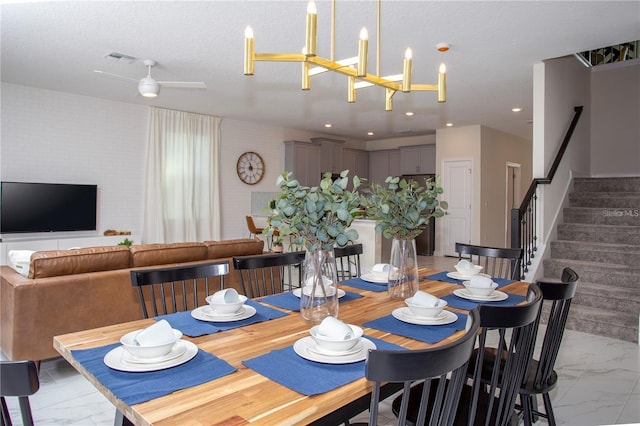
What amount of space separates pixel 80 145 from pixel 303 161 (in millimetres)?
4318

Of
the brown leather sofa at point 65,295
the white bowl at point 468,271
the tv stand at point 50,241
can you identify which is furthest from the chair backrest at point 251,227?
the white bowl at point 468,271

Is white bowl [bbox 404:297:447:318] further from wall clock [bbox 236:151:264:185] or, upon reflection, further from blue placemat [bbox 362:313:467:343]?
wall clock [bbox 236:151:264:185]

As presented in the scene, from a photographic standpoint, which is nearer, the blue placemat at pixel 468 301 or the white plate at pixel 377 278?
the blue placemat at pixel 468 301

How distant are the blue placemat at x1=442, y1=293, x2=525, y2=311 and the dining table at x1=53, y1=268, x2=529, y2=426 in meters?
0.40

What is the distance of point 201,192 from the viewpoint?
777 centimetres

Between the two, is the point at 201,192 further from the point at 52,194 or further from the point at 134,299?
the point at 134,299

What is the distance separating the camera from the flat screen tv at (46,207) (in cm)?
557

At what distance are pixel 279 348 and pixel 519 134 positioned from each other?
31.1 feet

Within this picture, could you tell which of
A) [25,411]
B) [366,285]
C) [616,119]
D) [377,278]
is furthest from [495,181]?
[25,411]

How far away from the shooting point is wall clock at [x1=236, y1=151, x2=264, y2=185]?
8406mm

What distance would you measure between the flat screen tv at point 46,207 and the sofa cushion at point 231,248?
3.57 m

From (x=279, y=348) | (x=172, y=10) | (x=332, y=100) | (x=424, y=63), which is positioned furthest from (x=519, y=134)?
(x=279, y=348)

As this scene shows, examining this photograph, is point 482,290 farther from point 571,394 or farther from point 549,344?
point 571,394

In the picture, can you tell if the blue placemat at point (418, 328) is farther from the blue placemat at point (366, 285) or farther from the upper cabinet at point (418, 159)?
the upper cabinet at point (418, 159)
